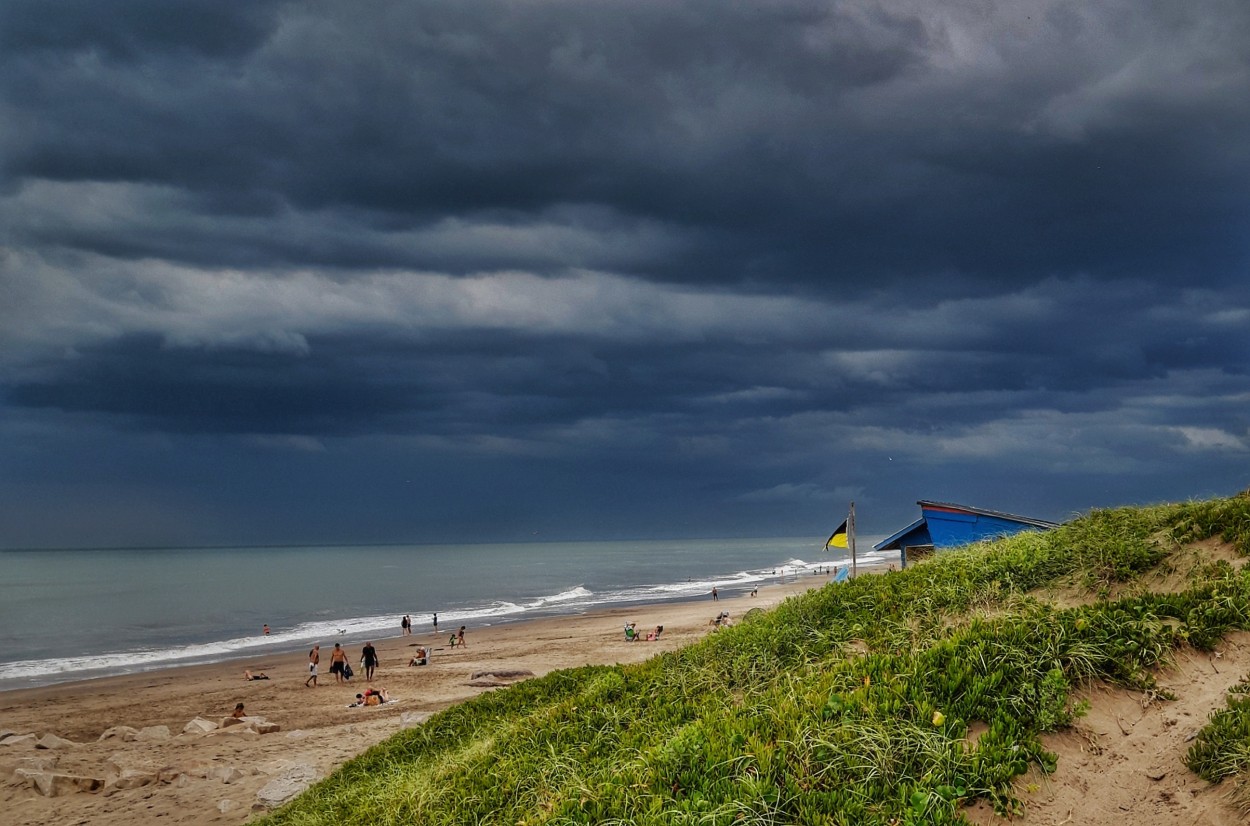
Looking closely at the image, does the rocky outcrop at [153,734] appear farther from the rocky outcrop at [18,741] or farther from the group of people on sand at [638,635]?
the group of people on sand at [638,635]

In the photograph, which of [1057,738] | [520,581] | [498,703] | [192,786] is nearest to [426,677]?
[192,786]

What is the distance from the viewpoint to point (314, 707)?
29234 millimetres

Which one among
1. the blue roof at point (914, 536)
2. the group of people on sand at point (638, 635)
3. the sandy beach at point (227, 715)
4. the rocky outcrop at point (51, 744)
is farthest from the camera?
the group of people on sand at point (638, 635)

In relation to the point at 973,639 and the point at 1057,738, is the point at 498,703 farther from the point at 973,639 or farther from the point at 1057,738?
the point at 1057,738

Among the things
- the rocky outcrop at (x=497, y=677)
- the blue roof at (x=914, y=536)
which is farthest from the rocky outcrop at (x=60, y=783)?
the blue roof at (x=914, y=536)

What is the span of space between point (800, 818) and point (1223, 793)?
9.50 feet

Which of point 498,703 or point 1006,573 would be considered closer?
point 1006,573

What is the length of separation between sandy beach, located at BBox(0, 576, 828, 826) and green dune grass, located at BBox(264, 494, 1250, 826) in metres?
6.88

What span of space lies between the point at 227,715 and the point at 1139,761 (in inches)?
1188

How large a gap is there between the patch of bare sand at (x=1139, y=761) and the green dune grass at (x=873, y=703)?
0.13 m

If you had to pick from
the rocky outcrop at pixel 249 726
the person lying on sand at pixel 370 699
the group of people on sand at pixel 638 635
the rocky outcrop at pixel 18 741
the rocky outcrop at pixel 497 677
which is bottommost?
the group of people on sand at pixel 638 635

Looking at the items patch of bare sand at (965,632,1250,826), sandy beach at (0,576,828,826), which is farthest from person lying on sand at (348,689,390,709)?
patch of bare sand at (965,632,1250,826)

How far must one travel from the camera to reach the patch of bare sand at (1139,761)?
5512 mm

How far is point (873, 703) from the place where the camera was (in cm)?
678
